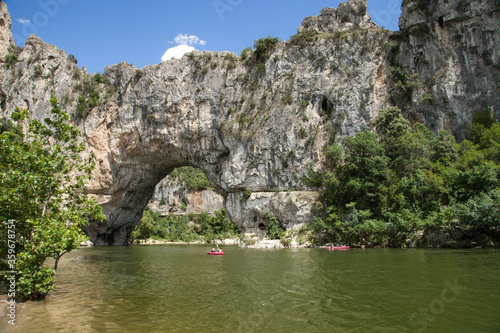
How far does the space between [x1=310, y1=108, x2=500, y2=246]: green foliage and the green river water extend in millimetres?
8982

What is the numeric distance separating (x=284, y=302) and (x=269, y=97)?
97.7ft

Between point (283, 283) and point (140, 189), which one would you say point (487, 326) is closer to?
point (283, 283)

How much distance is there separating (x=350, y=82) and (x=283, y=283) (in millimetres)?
27199

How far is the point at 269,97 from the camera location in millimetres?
36312

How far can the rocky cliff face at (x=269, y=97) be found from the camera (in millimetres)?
30578

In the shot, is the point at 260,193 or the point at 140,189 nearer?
the point at 260,193

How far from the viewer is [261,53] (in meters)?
37.3

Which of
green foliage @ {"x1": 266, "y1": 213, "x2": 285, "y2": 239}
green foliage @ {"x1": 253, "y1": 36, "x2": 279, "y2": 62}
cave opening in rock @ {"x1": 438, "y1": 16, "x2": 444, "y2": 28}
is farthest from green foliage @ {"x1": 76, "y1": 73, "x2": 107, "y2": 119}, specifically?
cave opening in rock @ {"x1": 438, "y1": 16, "x2": 444, "y2": 28}

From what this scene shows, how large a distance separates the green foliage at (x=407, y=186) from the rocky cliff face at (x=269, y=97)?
2895mm

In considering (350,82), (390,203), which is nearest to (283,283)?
(390,203)

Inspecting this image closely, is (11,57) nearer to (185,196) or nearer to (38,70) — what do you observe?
(38,70)

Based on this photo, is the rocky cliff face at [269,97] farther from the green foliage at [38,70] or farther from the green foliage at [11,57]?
the green foliage at [11,57]

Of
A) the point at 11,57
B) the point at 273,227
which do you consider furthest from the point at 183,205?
the point at 273,227

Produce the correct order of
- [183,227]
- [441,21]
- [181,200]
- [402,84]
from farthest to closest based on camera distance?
[181,200], [183,227], [402,84], [441,21]
